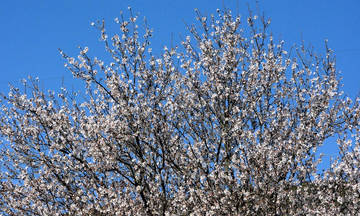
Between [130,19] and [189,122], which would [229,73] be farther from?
[130,19]

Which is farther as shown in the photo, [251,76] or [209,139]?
[251,76]

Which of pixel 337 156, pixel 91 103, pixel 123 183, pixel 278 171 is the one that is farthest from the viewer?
pixel 91 103

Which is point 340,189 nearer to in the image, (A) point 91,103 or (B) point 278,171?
(B) point 278,171

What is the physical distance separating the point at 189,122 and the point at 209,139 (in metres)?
0.68

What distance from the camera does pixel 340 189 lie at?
934cm

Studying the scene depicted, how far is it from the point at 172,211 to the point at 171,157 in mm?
1397

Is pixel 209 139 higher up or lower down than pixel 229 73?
lower down

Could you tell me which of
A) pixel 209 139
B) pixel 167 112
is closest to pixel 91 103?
pixel 167 112

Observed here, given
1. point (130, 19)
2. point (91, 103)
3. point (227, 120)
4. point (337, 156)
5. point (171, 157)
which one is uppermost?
point (130, 19)

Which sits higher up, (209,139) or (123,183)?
(209,139)

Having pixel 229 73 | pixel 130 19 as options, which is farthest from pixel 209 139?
pixel 130 19

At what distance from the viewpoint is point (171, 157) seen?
10.5 metres

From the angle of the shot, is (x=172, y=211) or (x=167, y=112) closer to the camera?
(x=172, y=211)

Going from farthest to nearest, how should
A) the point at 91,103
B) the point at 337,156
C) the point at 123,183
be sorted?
the point at 91,103 < the point at 123,183 < the point at 337,156
